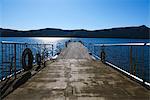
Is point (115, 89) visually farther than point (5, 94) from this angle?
Yes

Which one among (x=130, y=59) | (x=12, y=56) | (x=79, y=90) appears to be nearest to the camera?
(x=79, y=90)

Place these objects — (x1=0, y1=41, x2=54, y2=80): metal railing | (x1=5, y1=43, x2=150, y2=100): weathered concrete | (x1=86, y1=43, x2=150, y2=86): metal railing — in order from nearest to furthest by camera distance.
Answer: (x1=5, y1=43, x2=150, y2=100): weathered concrete
(x1=0, y1=41, x2=54, y2=80): metal railing
(x1=86, y1=43, x2=150, y2=86): metal railing

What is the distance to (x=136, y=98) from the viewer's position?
502 cm

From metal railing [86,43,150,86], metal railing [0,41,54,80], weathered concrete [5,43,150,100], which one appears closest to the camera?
weathered concrete [5,43,150,100]

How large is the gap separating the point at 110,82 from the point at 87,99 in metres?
2.08

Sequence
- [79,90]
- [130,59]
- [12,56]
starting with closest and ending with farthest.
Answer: [79,90] → [130,59] → [12,56]

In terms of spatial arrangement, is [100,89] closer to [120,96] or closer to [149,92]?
[120,96]

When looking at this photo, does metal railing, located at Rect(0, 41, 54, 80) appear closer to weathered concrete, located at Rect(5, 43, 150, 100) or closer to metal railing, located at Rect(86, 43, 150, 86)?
weathered concrete, located at Rect(5, 43, 150, 100)

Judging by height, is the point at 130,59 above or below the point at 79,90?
above

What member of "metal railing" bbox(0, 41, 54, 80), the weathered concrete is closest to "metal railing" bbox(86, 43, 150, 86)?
the weathered concrete

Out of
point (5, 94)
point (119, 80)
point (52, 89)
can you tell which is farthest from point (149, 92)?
point (5, 94)

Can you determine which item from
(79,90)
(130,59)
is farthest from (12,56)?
(130,59)

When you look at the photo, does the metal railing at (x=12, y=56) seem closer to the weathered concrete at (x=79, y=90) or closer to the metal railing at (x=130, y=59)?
the weathered concrete at (x=79, y=90)

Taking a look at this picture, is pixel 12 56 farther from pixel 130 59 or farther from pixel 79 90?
pixel 130 59
